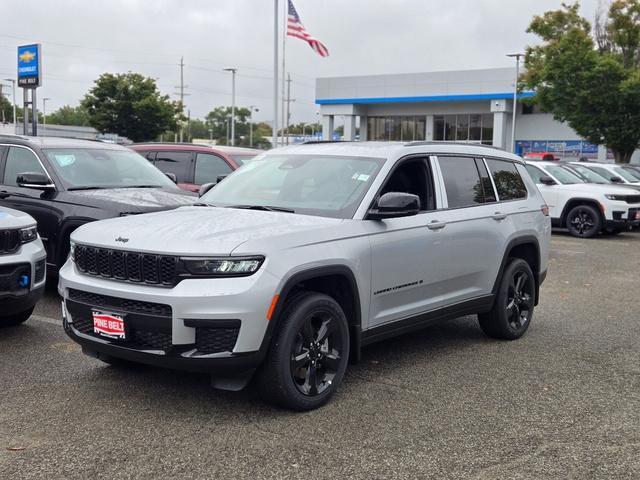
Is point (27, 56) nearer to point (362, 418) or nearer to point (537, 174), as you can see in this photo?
point (537, 174)

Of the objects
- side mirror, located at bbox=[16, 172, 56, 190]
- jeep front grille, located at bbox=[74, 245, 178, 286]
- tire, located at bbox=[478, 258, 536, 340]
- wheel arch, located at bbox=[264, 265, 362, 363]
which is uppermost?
side mirror, located at bbox=[16, 172, 56, 190]

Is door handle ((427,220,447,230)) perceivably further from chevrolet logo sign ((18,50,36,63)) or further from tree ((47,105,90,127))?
tree ((47,105,90,127))

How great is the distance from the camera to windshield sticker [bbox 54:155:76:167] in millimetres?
8406

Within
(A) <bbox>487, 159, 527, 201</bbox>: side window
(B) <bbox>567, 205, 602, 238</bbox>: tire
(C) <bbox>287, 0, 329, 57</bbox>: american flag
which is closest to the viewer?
(A) <bbox>487, 159, 527, 201</bbox>: side window

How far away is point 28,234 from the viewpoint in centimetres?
643

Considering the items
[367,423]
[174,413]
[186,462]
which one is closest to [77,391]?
[174,413]

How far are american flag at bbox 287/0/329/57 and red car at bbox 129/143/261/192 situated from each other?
14940 millimetres

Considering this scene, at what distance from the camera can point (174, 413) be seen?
15.0 feet

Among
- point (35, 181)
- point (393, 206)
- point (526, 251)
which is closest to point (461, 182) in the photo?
point (526, 251)

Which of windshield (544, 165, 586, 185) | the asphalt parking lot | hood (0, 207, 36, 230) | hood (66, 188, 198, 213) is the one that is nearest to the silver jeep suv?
the asphalt parking lot

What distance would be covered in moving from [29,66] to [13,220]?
18579 mm

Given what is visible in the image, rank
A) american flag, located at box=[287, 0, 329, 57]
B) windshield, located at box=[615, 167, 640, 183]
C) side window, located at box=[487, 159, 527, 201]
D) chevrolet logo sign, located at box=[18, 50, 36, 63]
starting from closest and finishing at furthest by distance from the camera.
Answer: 1. side window, located at box=[487, 159, 527, 201]
2. windshield, located at box=[615, 167, 640, 183]
3. chevrolet logo sign, located at box=[18, 50, 36, 63]
4. american flag, located at box=[287, 0, 329, 57]

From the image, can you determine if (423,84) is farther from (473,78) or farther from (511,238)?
(511,238)

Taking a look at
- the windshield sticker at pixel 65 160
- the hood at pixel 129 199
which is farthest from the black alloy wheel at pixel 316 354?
the windshield sticker at pixel 65 160
